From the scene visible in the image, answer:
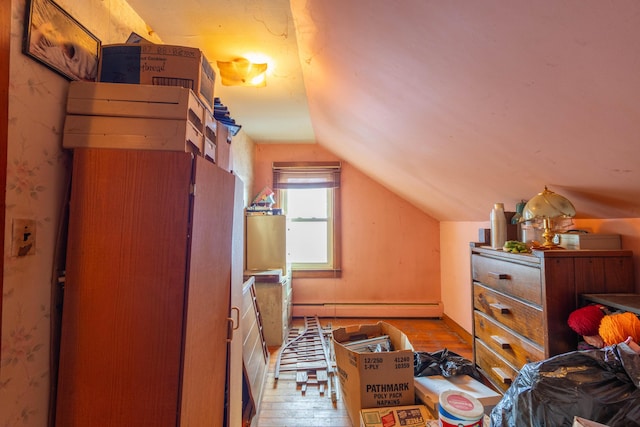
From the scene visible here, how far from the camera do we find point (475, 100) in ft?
3.67

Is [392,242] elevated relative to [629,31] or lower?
lower

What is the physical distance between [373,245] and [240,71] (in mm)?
2610

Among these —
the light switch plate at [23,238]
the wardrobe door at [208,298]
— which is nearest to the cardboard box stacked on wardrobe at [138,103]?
the wardrobe door at [208,298]

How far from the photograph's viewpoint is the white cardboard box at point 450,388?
1.47m

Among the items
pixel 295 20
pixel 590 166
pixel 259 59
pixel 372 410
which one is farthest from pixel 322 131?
pixel 372 410

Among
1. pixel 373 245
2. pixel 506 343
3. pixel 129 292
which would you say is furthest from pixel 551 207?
pixel 373 245

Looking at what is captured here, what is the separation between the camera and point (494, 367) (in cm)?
169

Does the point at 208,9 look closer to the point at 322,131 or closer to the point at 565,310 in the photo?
the point at 322,131

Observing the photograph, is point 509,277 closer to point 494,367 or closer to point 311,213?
point 494,367

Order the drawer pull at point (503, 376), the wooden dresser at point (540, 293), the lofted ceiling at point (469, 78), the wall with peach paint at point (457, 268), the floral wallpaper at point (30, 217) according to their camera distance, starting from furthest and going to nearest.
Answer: the wall with peach paint at point (457, 268) → the drawer pull at point (503, 376) → the wooden dresser at point (540, 293) → the floral wallpaper at point (30, 217) → the lofted ceiling at point (469, 78)

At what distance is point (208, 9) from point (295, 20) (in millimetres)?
436

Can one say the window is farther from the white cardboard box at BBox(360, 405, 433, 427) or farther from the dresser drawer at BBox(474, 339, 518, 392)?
the white cardboard box at BBox(360, 405, 433, 427)

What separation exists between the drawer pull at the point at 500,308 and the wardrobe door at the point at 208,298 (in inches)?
58.0

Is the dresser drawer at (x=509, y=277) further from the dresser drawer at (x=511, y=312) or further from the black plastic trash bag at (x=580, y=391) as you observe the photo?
the black plastic trash bag at (x=580, y=391)
